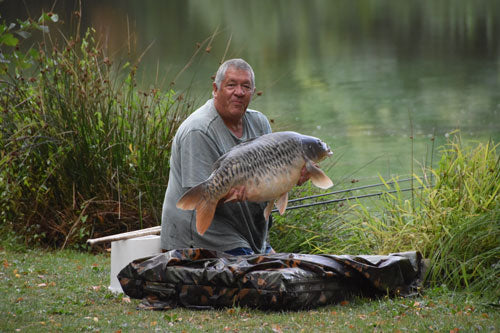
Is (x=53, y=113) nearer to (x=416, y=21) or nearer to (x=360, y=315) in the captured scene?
(x=360, y=315)

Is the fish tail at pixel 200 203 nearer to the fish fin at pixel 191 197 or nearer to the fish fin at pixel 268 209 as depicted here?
the fish fin at pixel 191 197

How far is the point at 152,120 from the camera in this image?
20.4 feet

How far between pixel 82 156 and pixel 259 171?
3.03 metres

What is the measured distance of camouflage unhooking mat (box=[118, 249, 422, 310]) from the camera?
3455 mm

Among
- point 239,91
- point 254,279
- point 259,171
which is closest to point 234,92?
point 239,91

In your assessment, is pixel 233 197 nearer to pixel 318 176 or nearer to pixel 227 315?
pixel 318 176

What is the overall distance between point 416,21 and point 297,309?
28389mm

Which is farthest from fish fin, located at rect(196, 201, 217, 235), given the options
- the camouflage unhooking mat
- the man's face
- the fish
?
the man's face

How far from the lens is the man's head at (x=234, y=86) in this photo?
3.74 metres

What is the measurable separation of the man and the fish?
0.25m

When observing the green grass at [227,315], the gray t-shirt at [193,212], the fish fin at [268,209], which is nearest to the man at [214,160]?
the gray t-shirt at [193,212]

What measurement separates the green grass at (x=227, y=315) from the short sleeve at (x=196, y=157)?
68cm

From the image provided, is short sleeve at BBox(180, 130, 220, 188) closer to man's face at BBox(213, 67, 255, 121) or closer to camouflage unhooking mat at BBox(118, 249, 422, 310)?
man's face at BBox(213, 67, 255, 121)

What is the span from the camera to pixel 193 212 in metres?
3.78
